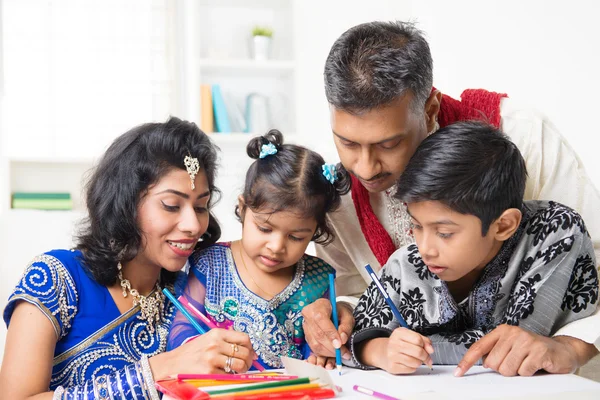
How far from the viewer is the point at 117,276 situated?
1597 millimetres

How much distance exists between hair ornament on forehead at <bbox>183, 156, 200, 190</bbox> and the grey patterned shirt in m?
0.48

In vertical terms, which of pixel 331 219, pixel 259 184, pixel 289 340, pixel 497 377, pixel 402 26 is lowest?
pixel 289 340

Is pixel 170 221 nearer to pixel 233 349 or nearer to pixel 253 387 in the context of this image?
pixel 233 349

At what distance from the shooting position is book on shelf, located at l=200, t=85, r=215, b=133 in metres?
4.31

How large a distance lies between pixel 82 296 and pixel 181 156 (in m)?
0.38

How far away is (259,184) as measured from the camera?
5.63 ft

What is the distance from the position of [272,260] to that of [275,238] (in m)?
0.06

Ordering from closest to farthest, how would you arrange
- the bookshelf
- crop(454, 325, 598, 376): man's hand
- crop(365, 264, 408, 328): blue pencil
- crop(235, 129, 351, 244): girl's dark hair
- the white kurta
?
crop(454, 325, 598, 376): man's hand
crop(365, 264, 408, 328): blue pencil
crop(235, 129, 351, 244): girl's dark hair
the white kurta
the bookshelf

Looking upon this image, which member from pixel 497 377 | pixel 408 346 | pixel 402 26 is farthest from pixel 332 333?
pixel 402 26

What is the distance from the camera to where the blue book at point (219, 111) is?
4316 millimetres

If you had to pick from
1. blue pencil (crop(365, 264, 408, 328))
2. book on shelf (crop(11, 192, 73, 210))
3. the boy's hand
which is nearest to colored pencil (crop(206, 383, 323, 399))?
the boy's hand

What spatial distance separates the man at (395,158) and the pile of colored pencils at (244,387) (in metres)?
0.26

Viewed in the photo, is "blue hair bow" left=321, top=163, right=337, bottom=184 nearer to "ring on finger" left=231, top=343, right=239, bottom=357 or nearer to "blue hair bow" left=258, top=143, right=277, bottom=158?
"blue hair bow" left=258, top=143, right=277, bottom=158

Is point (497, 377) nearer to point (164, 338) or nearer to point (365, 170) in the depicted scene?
point (365, 170)
